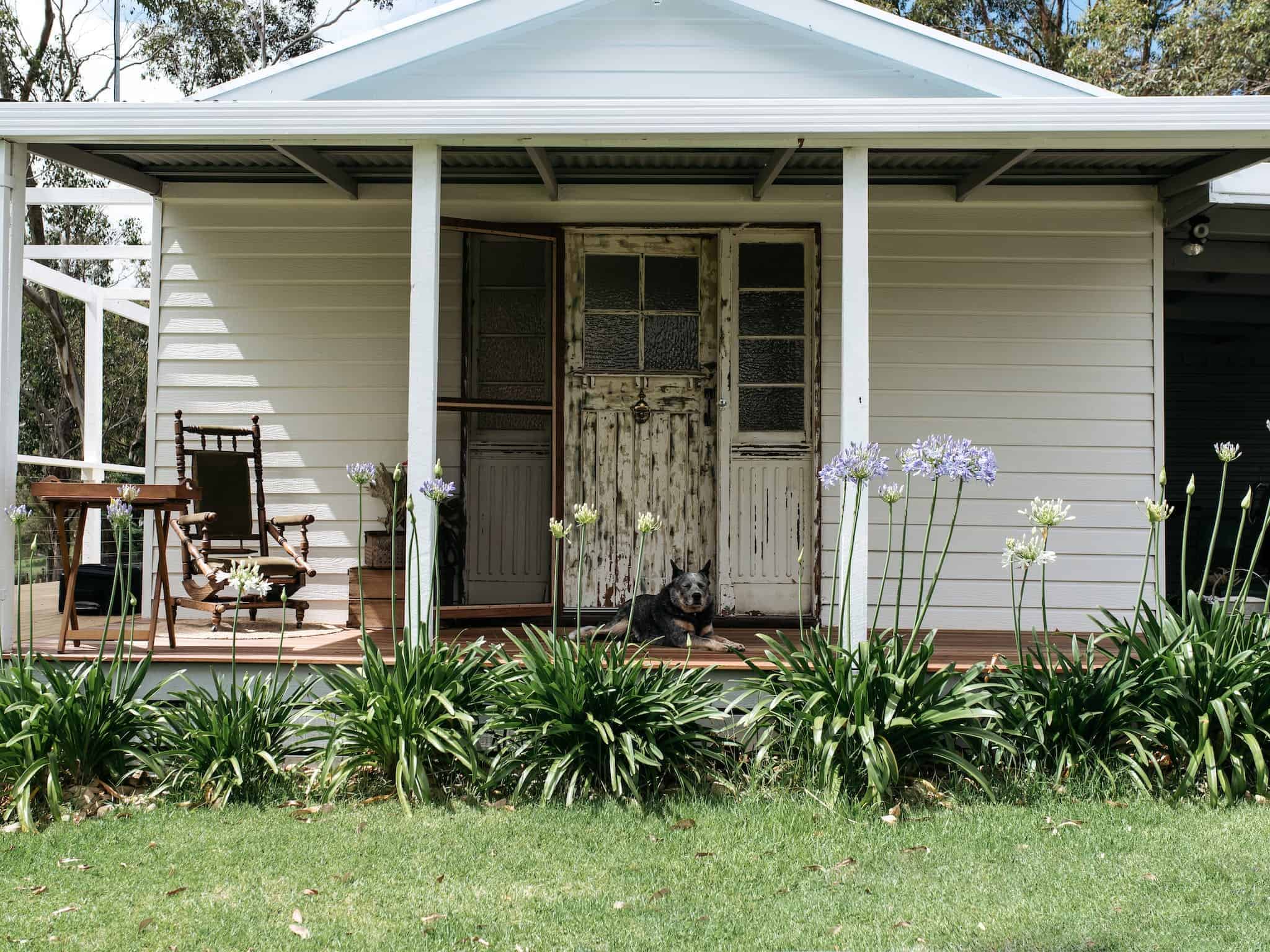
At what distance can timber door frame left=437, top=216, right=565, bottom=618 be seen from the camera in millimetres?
5805

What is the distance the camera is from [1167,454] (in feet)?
40.5

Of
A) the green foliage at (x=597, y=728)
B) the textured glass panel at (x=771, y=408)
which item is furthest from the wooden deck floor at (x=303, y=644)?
the textured glass panel at (x=771, y=408)

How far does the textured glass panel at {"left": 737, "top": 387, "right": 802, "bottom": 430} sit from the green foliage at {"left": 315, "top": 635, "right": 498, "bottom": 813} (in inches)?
107

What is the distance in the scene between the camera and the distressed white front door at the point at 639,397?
6.47 m

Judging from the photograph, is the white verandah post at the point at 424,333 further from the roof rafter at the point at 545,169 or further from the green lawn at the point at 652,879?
the green lawn at the point at 652,879

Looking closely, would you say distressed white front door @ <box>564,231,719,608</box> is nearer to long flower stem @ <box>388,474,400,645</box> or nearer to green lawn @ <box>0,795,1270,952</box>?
long flower stem @ <box>388,474,400,645</box>

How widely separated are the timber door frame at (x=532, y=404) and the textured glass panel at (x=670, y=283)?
20.4 inches

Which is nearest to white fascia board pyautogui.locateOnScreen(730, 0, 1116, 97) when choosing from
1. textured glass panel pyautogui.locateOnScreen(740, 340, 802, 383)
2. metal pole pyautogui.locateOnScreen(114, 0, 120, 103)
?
textured glass panel pyautogui.locateOnScreen(740, 340, 802, 383)

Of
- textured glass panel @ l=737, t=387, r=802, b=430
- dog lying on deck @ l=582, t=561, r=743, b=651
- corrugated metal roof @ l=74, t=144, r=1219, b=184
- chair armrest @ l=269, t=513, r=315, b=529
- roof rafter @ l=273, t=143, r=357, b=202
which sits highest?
corrugated metal roof @ l=74, t=144, r=1219, b=184

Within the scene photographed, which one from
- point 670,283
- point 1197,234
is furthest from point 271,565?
point 1197,234

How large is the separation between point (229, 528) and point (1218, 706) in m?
4.83

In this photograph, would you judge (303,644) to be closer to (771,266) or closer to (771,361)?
(771,361)

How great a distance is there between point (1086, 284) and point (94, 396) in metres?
7.13

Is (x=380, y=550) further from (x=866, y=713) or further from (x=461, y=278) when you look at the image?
(x=866, y=713)
